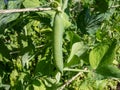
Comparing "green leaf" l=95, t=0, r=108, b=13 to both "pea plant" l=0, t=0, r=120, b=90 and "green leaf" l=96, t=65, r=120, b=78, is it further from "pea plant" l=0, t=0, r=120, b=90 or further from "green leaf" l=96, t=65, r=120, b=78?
"green leaf" l=96, t=65, r=120, b=78

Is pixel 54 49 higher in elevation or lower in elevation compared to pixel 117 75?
higher

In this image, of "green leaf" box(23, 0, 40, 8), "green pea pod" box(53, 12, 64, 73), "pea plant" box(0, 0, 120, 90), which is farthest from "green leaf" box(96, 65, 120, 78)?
"green leaf" box(23, 0, 40, 8)

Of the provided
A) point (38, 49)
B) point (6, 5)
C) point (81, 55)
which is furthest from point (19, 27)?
point (81, 55)

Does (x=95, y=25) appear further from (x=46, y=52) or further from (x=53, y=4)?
(x=53, y=4)

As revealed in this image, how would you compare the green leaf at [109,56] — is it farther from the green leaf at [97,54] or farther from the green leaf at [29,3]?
the green leaf at [29,3]

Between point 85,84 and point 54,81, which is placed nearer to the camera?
point 54,81

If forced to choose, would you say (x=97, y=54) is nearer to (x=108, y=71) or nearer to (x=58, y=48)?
(x=108, y=71)
